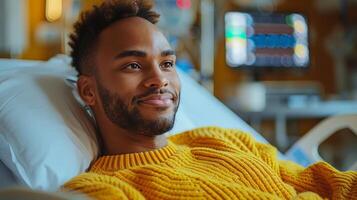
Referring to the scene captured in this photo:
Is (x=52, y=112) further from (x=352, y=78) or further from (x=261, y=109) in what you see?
(x=352, y=78)

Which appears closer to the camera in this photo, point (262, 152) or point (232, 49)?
point (262, 152)

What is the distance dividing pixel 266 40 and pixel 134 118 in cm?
223

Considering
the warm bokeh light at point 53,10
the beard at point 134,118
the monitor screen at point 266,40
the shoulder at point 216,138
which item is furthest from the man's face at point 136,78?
the monitor screen at point 266,40

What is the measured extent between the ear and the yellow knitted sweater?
14cm

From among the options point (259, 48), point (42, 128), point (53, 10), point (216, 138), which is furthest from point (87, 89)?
point (259, 48)

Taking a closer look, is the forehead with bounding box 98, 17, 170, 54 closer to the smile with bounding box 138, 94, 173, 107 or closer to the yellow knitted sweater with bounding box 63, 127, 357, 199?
the smile with bounding box 138, 94, 173, 107

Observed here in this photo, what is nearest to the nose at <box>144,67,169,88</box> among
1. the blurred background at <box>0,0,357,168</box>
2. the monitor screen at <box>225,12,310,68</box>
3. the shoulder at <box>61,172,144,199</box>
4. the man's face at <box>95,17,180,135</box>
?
the man's face at <box>95,17,180,135</box>

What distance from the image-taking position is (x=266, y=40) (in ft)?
10.2

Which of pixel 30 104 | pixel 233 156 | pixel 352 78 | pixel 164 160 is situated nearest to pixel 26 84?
pixel 30 104

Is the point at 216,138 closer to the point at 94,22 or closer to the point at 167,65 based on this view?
the point at 167,65

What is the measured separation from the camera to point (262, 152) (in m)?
1.18

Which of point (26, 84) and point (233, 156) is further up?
point (26, 84)

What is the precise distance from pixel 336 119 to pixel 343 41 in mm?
2261

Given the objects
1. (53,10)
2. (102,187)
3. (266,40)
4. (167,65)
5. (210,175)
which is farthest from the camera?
(266,40)
